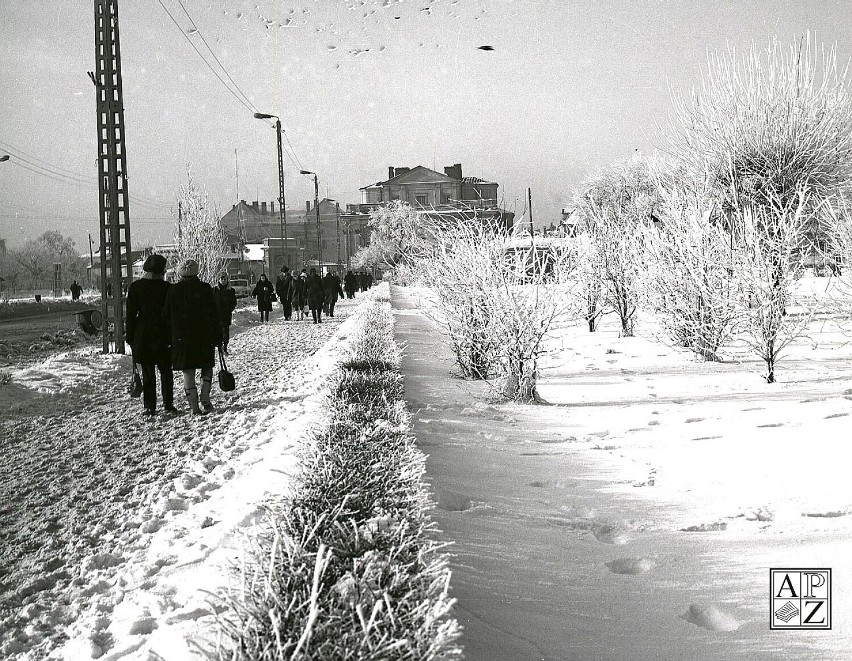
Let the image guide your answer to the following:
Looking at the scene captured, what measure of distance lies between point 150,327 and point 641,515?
594 cm

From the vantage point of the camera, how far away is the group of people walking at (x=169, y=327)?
855 cm

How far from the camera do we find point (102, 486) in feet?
19.1

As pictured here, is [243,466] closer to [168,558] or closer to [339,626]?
[168,558]

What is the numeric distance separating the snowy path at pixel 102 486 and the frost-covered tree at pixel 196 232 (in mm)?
20623

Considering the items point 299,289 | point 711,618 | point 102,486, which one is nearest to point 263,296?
point 299,289

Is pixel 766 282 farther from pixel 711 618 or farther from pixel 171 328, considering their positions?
pixel 711 618

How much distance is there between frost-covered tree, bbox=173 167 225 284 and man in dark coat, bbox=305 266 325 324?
7.42 metres

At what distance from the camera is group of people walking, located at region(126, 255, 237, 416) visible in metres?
8.55

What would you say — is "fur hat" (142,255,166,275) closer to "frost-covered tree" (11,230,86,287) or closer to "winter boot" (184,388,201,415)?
"winter boot" (184,388,201,415)

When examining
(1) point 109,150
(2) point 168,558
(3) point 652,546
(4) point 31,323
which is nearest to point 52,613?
(2) point 168,558

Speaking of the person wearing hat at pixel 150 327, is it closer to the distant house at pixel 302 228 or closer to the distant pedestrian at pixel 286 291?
the distant pedestrian at pixel 286 291

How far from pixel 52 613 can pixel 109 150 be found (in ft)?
40.5

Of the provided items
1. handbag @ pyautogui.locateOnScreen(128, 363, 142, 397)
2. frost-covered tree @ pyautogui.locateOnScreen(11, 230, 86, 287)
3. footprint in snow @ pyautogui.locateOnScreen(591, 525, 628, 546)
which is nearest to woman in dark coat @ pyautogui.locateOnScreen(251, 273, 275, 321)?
handbag @ pyautogui.locateOnScreen(128, 363, 142, 397)

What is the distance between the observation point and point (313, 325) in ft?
77.1
